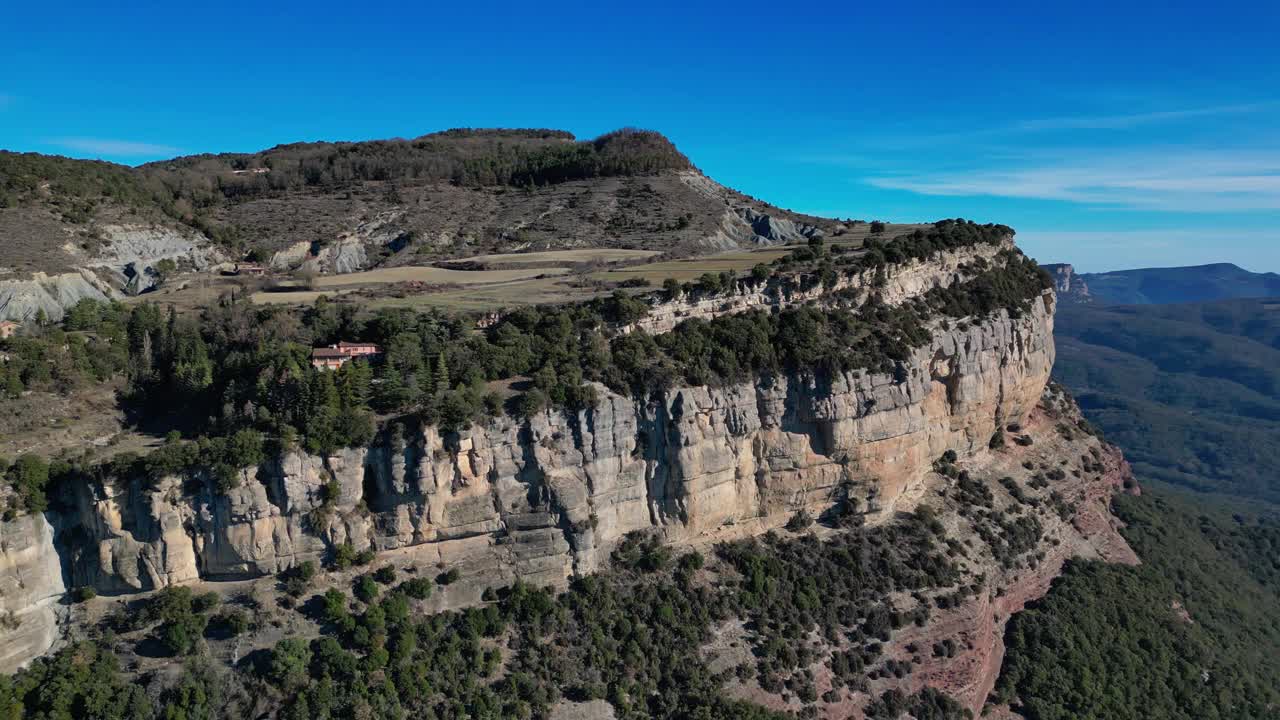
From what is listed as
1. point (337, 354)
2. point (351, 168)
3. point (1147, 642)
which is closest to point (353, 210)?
point (351, 168)

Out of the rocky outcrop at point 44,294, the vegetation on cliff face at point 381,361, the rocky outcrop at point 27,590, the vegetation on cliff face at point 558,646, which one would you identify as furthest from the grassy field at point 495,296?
the rocky outcrop at point 27,590

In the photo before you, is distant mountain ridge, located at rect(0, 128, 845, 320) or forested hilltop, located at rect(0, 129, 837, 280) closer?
distant mountain ridge, located at rect(0, 128, 845, 320)

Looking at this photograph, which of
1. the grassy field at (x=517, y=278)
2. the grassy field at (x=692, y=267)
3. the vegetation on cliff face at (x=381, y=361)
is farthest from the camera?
the grassy field at (x=692, y=267)

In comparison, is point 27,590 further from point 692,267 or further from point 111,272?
point 692,267

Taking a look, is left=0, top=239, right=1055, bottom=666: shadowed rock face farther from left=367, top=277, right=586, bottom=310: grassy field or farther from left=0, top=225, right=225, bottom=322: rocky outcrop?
left=0, top=225, right=225, bottom=322: rocky outcrop

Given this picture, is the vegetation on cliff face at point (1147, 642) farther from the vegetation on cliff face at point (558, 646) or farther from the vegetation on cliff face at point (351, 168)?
the vegetation on cliff face at point (351, 168)

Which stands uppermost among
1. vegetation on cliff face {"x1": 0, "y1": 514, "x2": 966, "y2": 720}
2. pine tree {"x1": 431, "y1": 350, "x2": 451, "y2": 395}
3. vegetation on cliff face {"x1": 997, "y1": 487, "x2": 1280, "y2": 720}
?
pine tree {"x1": 431, "y1": 350, "x2": 451, "y2": 395}

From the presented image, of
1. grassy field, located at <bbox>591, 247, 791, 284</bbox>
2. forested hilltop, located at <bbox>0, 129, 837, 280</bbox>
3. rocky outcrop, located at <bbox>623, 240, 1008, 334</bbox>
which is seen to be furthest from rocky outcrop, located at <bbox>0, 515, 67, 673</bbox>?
grassy field, located at <bbox>591, 247, 791, 284</bbox>
